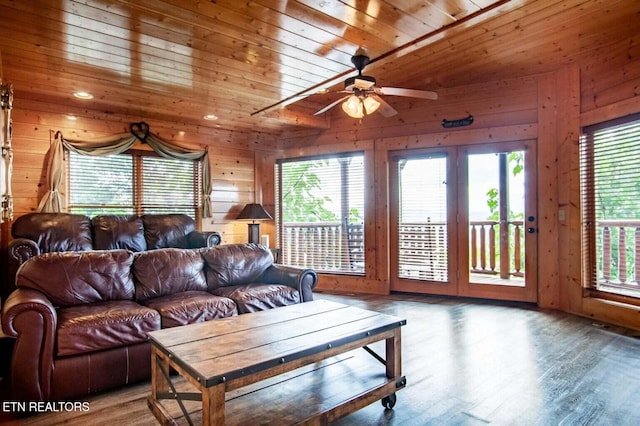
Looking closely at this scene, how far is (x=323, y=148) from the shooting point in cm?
609

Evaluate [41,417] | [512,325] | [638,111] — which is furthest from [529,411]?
[638,111]

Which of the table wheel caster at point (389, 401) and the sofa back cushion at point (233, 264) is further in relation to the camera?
the sofa back cushion at point (233, 264)

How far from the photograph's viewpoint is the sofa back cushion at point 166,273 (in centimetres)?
319

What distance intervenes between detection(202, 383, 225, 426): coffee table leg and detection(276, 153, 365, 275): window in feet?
14.1

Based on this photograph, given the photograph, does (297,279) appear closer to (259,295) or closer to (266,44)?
(259,295)

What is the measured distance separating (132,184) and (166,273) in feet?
8.82

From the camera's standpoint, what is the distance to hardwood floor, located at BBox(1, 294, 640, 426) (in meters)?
2.17

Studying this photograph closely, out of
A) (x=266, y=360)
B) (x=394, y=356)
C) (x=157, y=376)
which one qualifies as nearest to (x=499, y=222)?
(x=394, y=356)

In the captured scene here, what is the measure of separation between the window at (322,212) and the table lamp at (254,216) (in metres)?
0.43

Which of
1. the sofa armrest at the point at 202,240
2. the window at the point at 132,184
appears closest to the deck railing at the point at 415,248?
the sofa armrest at the point at 202,240

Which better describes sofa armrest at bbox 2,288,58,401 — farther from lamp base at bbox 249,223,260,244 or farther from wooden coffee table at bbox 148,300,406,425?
lamp base at bbox 249,223,260,244

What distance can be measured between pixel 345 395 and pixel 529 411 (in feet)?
3.47

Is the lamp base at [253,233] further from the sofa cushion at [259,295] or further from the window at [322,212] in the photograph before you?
the sofa cushion at [259,295]

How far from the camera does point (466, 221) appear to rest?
5.06m
